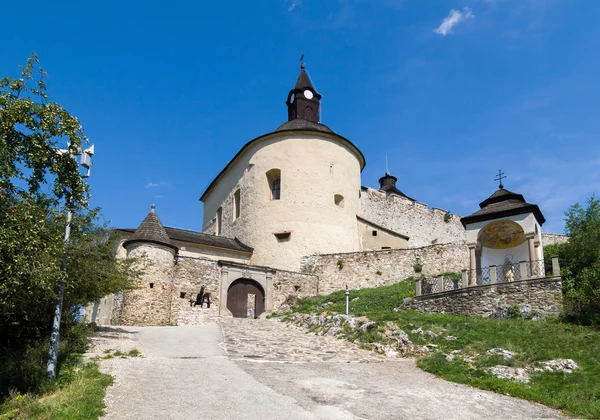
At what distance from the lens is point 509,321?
54.8ft

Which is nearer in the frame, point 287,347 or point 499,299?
point 287,347

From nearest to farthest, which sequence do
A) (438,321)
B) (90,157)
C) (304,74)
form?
(90,157) → (438,321) → (304,74)

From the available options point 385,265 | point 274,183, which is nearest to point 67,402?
point 385,265

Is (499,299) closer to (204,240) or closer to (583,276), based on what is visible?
(583,276)

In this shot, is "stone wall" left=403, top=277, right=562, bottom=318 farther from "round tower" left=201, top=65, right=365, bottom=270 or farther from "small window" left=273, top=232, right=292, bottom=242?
"small window" left=273, top=232, right=292, bottom=242

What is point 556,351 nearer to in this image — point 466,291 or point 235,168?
point 466,291

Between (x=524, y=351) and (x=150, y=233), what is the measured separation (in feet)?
53.5

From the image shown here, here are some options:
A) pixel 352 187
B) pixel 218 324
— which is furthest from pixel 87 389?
pixel 352 187

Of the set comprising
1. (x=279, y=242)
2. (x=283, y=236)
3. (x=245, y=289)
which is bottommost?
(x=245, y=289)

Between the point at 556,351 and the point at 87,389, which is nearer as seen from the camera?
the point at 87,389

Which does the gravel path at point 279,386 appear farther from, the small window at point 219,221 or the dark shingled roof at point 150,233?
the small window at point 219,221

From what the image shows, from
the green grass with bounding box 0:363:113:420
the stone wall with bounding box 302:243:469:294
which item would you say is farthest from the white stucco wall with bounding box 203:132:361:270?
the green grass with bounding box 0:363:113:420

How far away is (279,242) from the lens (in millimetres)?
31156

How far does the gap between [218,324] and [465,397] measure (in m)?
13.0
